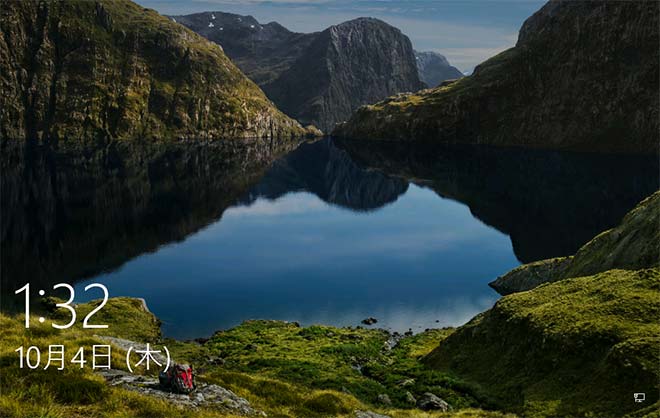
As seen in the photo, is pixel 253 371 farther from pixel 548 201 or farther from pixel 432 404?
pixel 548 201

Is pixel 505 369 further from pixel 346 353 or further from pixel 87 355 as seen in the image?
pixel 87 355

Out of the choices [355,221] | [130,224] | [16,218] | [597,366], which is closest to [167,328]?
[597,366]

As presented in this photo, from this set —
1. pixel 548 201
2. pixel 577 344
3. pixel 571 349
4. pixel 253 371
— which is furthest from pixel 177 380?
pixel 548 201

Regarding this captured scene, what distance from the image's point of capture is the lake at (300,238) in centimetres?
7131

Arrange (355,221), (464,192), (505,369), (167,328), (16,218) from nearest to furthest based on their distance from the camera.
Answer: (505,369), (167,328), (16,218), (355,221), (464,192)

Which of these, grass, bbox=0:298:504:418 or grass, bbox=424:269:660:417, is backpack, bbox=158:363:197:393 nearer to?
grass, bbox=0:298:504:418

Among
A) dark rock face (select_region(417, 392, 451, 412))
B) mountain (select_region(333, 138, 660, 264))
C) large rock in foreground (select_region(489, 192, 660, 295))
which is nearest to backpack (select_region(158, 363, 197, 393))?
dark rock face (select_region(417, 392, 451, 412))

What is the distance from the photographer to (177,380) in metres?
21.9

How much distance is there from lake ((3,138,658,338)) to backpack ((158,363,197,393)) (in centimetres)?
3734

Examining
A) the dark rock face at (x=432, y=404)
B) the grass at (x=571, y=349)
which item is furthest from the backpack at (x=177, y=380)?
the grass at (x=571, y=349)

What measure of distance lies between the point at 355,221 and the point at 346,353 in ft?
293

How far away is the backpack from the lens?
21859 mm

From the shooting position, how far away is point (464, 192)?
551ft

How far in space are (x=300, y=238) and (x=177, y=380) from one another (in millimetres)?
92472
